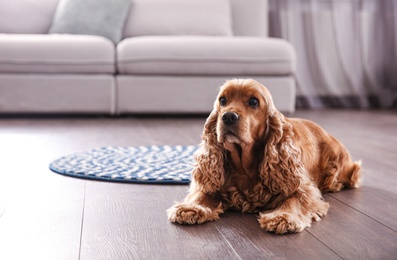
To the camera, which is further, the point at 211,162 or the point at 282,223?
the point at 211,162

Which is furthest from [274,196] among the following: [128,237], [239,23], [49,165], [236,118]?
[239,23]

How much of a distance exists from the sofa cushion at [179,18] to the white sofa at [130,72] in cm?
49

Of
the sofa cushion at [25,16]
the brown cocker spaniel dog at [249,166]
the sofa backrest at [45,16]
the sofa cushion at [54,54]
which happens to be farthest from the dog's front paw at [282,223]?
the sofa cushion at [25,16]

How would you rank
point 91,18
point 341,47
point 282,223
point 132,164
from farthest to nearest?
point 341,47, point 91,18, point 132,164, point 282,223

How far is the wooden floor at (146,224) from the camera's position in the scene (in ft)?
4.72

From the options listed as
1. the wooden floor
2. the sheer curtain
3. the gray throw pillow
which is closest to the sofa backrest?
the gray throw pillow

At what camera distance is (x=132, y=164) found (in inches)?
104

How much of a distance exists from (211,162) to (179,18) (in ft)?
11.6

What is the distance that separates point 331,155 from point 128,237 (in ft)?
2.95

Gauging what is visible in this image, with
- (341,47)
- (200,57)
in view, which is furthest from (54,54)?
(341,47)

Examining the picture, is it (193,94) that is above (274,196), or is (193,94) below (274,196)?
below

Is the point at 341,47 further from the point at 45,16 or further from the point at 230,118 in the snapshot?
the point at 230,118

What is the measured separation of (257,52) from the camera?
4.56 metres

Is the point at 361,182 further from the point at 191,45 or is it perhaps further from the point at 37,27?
the point at 37,27
